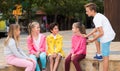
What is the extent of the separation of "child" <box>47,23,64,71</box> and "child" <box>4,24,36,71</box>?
26.1 inches

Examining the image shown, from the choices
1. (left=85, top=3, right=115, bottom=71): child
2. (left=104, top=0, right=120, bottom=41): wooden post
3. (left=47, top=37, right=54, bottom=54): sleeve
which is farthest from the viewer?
(left=104, top=0, right=120, bottom=41): wooden post

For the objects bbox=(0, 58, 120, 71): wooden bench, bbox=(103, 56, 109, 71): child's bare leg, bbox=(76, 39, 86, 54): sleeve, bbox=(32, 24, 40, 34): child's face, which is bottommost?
bbox=(0, 58, 120, 71): wooden bench

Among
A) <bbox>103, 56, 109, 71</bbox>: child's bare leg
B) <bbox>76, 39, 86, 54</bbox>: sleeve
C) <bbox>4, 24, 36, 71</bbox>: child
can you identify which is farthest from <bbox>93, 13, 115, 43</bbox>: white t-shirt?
<bbox>4, 24, 36, 71</bbox>: child

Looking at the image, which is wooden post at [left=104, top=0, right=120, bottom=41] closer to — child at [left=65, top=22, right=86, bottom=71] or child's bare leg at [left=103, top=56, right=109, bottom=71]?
child at [left=65, top=22, right=86, bottom=71]

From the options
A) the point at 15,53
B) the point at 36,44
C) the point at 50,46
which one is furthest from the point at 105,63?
the point at 15,53

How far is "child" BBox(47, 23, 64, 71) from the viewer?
902 centimetres

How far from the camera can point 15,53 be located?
8.59 meters

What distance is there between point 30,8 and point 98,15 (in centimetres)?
3015

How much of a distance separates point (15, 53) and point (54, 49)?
1050 mm

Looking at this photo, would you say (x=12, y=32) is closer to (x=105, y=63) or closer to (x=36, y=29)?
(x=36, y=29)

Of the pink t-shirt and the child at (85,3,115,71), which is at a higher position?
the child at (85,3,115,71)

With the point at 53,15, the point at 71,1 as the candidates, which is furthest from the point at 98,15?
the point at 53,15

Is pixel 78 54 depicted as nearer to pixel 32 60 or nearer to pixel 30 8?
pixel 32 60

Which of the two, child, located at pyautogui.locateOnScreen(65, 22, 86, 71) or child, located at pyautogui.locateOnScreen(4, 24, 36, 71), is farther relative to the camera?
child, located at pyautogui.locateOnScreen(65, 22, 86, 71)
